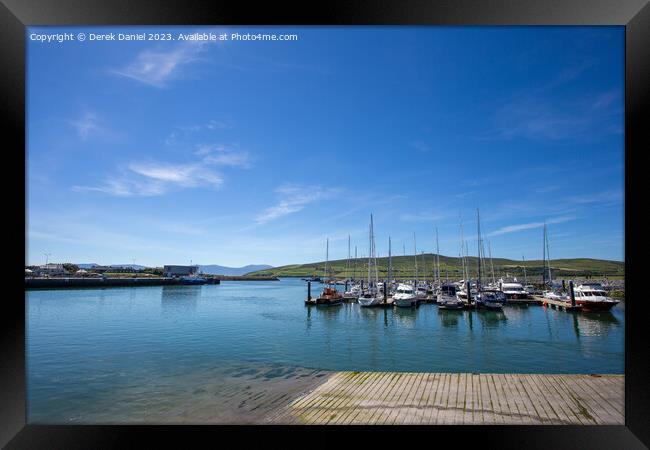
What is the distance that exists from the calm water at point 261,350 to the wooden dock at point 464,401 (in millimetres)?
2820

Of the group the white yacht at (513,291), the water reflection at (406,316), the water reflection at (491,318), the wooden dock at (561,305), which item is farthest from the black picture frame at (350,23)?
the white yacht at (513,291)

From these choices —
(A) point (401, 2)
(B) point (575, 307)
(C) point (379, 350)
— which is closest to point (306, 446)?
(A) point (401, 2)

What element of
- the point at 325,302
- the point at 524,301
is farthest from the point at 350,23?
the point at 524,301

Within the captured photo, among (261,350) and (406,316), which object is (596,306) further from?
(261,350)

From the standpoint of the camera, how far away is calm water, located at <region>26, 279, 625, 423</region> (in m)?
7.91

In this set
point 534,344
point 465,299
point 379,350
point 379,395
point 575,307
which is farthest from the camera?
point 465,299

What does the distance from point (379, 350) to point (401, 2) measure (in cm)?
1068

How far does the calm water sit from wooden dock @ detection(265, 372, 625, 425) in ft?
9.25

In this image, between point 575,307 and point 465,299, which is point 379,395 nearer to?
point 575,307

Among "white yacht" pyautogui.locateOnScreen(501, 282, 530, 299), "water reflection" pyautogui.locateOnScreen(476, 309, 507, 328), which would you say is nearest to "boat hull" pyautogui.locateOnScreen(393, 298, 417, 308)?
"water reflection" pyautogui.locateOnScreen(476, 309, 507, 328)

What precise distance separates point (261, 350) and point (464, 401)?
8.88 metres

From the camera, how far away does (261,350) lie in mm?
12203

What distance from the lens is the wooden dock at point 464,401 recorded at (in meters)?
4.01

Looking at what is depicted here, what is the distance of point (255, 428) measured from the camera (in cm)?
334
